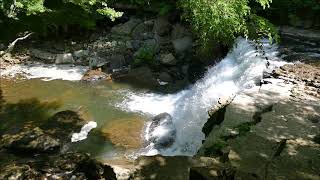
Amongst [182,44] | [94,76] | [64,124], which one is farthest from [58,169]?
[182,44]

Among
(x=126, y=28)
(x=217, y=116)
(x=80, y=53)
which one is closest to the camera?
(x=217, y=116)

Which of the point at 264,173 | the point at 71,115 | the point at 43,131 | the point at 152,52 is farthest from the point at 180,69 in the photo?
the point at 264,173

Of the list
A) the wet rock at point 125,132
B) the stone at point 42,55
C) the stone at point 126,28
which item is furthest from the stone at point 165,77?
the stone at point 42,55

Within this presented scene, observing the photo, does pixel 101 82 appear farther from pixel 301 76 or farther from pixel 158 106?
pixel 301 76

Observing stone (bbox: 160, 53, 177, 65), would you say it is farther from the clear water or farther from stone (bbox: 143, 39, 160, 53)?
the clear water

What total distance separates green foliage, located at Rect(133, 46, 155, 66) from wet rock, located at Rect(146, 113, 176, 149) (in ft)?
11.3

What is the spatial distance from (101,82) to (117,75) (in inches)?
22.6

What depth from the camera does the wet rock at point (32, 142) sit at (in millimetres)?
8703

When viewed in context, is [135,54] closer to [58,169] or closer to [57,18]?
[57,18]

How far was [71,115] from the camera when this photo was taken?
1026 centimetres

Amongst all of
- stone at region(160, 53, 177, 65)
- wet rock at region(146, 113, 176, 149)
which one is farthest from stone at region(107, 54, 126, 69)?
wet rock at region(146, 113, 176, 149)

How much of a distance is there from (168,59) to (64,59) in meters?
3.64

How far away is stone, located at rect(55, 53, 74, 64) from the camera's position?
13824 mm

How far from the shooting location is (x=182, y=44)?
42.9ft
